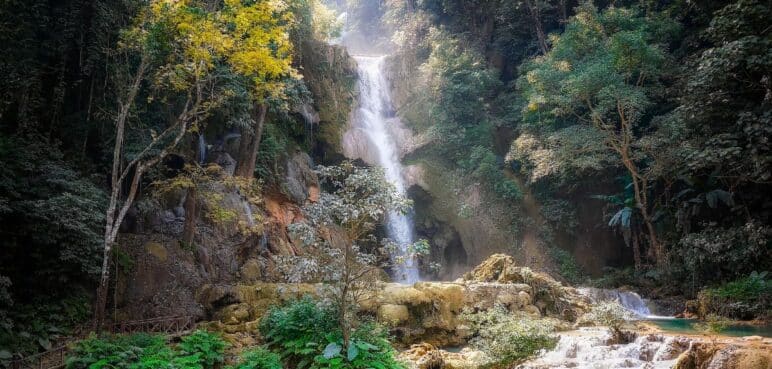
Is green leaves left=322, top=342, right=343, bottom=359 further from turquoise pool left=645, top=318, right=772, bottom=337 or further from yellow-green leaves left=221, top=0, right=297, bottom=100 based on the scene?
turquoise pool left=645, top=318, right=772, bottom=337

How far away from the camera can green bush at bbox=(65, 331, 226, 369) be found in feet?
23.6

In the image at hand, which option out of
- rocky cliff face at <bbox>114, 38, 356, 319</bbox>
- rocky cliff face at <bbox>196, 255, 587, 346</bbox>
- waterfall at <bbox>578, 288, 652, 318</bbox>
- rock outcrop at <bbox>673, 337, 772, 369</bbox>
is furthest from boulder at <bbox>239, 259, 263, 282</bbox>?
rock outcrop at <bbox>673, 337, 772, 369</bbox>

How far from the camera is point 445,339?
37.0 feet

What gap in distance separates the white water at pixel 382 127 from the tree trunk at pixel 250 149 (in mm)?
6476

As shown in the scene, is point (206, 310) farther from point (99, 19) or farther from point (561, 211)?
point (561, 211)

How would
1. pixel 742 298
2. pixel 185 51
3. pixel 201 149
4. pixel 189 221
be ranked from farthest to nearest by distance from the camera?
pixel 201 149, pixel 189 221, pixel 742 298, pixel 185 51

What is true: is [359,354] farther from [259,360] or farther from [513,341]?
[513,341]

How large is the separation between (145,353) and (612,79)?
1687cm

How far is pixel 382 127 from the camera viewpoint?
83.8 feet

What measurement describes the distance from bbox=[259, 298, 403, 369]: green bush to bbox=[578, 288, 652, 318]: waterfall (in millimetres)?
10325

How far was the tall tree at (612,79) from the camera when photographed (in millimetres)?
16844

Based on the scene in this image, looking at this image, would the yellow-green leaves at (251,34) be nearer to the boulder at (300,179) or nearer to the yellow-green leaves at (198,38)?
the yellow-green leaves at (198,38)

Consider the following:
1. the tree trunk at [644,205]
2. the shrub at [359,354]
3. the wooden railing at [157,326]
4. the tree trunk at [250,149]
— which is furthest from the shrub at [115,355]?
the tree trunk at [644,205]

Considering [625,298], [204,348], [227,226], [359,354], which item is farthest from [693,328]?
[227,226]
